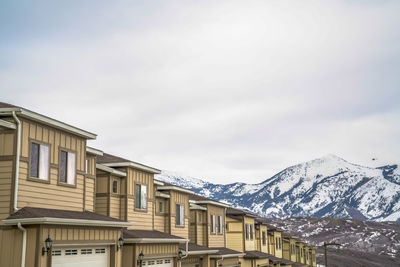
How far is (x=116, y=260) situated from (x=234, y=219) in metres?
24.3

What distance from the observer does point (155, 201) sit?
93.0 ft

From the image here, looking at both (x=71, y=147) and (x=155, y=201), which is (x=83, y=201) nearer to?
(x=71, y=147)

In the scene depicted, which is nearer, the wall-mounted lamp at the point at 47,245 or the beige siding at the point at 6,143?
the wall-mounted lamp at the point at 47,245

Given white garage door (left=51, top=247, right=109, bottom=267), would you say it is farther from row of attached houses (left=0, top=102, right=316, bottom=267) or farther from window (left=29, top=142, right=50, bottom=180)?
window (left=29, top=142, right=50, bottom=180)

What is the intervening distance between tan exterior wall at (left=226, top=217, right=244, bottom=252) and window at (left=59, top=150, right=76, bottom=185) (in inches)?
983

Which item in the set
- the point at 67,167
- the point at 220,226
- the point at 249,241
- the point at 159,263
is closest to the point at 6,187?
the point at 67,167

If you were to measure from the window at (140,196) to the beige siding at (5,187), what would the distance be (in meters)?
9.63

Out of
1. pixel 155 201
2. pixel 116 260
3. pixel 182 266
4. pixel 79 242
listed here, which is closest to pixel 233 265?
pixel 182 266

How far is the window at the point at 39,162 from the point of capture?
57.0ft

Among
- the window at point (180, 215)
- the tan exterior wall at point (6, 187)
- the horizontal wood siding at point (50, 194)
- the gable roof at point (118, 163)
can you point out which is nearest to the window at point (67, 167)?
the horizontal wood siding at point (50, 194)

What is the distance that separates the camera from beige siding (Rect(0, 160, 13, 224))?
16.0 meters

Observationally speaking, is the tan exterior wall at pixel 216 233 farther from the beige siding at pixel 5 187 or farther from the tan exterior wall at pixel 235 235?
the beige siding at pixel 5 187

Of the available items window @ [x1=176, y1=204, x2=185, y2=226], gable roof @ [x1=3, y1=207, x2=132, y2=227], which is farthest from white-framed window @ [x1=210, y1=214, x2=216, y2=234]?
gable roof @ [x1=3, y1=207, x2=132, y2=227]

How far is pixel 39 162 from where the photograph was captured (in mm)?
17688
